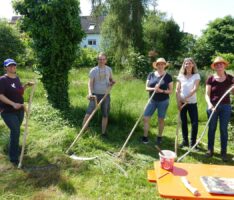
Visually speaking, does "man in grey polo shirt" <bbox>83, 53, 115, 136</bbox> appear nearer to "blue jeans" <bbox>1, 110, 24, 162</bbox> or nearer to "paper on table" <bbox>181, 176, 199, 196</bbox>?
"blue jeans" <bbox>1, 110, 24, 162</bbox>

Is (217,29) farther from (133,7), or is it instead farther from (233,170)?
(233,170)

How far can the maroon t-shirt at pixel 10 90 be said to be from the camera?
4.48m

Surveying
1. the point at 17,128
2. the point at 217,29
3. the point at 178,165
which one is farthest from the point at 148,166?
the point at 217,29

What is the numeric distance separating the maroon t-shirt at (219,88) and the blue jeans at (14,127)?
10.1 ft

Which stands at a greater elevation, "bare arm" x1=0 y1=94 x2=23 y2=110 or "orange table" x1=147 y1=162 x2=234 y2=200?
"bare arm" x1=0 y1=94 x2=23 y2=110

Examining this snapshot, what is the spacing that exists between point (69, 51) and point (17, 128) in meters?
2.90

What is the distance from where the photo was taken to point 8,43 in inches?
536

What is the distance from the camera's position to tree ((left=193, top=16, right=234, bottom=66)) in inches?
1150

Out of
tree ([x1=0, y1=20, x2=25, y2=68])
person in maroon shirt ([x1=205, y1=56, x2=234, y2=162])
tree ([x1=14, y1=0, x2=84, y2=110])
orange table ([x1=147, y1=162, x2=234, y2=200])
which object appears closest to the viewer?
orange table ([x1=147, y1=162, x2=234, y2=200])

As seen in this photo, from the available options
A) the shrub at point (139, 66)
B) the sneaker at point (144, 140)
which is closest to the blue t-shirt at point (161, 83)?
the sneaker at point (144, 140)

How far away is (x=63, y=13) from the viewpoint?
6.87m

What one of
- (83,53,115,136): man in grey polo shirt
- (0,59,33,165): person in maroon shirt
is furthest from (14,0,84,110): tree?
(0,59,33,165): person in maroon shirt

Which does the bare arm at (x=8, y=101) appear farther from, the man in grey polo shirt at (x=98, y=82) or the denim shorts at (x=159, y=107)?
the denim shorts at (x=159, y=107)

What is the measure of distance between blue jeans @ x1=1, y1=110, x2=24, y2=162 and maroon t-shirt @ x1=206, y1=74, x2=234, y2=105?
10.1 feet
